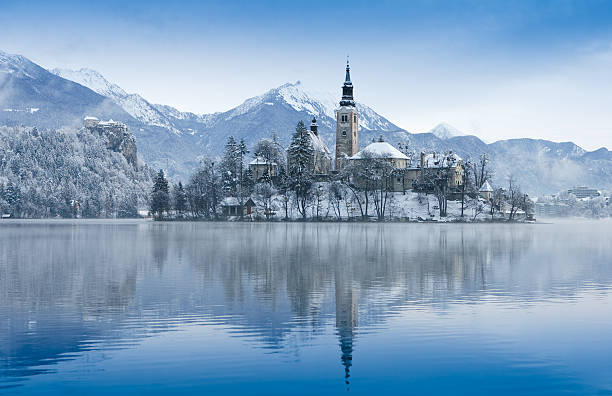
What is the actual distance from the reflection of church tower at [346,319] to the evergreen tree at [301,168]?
95872mm

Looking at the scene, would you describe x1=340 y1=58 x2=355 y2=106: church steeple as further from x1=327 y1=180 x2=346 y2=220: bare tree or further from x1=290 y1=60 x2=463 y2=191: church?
x1=327 y1=180 x2=346 y2=220: bare tree

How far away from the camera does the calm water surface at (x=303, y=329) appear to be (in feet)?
50.1

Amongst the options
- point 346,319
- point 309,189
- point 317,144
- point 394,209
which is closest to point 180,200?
point 309,189

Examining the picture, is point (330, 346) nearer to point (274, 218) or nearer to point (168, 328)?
point (168, 328)

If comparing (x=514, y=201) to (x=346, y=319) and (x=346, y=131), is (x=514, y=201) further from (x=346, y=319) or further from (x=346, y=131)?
(x=346, y=319)

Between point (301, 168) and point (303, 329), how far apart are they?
112 meters

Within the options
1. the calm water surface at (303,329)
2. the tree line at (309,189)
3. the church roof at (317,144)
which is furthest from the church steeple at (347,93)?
the calm water surface at (303,329)

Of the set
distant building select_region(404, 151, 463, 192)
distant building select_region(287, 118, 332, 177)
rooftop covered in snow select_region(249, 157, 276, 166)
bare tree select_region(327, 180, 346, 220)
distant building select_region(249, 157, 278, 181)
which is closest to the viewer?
bare tree select_region(327, 180, 346, 220)

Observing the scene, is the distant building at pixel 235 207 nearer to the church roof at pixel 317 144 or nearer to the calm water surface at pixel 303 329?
the church roof at pixel 317 144

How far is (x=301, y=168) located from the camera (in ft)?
433

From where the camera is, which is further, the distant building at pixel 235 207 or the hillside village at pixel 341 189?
the distant building at pixel 235 207

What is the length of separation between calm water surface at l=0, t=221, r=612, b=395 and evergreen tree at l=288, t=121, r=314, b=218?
3485 inches

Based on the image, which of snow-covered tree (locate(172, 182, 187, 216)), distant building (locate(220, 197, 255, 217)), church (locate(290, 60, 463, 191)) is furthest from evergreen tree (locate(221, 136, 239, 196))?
church (locate(290, 60, 463, 191))

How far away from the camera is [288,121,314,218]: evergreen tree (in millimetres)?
128500
